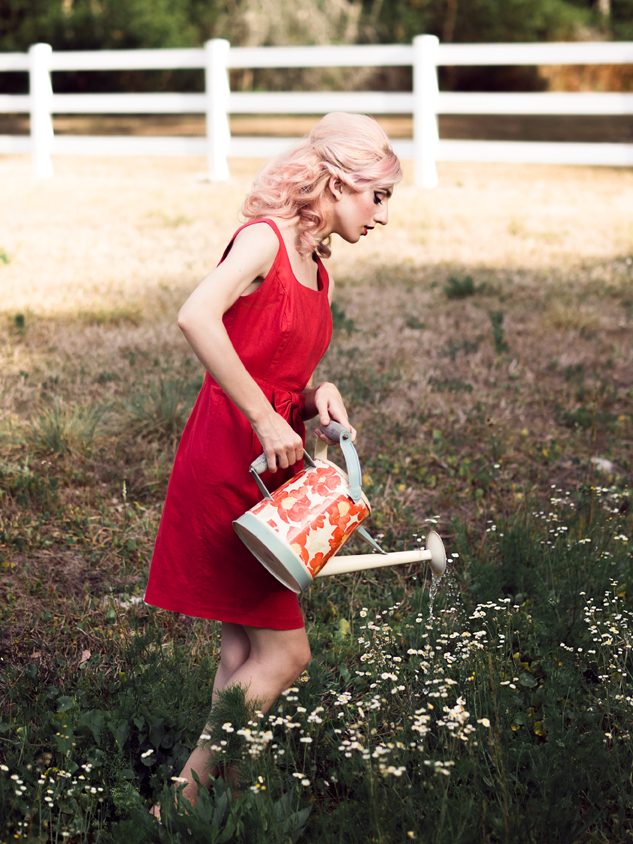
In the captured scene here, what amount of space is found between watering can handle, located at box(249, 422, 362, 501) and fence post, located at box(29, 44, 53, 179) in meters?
10.0

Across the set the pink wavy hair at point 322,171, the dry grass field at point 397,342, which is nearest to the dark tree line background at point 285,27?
the dry grass field at point 397,342

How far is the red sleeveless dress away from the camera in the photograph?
6.79 ft

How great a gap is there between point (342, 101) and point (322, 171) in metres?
8.95

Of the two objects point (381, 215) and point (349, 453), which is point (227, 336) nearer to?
point (349, 453)

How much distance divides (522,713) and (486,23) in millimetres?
32974

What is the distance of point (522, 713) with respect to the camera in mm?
2318

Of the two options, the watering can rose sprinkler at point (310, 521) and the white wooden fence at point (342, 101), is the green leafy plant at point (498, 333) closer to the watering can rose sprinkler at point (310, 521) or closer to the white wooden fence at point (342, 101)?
the watering can rose sprinkler at point (310, 521)

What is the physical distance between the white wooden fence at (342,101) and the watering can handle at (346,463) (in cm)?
817

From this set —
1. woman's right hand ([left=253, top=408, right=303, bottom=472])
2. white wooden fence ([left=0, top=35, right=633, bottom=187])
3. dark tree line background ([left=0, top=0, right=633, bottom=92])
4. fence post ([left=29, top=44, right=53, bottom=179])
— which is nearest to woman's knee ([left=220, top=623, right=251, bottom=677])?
woman's right hand ([left=253, top=408, right=303, bottom=472])

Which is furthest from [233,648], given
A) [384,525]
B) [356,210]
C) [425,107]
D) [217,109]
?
[217,109]

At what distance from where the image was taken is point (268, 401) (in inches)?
79.6

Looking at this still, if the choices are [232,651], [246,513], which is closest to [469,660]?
[232,651]

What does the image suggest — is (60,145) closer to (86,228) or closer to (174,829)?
(86,228)

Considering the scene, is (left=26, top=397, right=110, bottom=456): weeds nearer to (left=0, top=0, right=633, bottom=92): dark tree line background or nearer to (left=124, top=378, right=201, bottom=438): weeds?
(left=124, top=378, right=201, bottom=438): weeds
